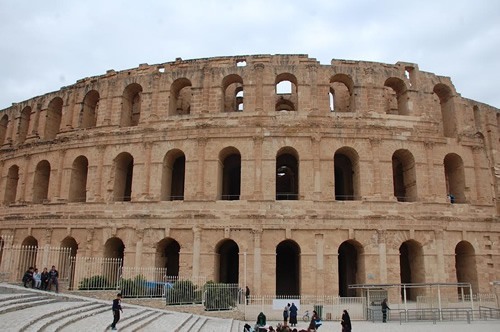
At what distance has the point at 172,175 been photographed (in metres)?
24.1

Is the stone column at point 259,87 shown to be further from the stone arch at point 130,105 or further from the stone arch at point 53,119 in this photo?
the stone arch at point 53,119

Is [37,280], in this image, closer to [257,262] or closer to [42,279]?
[42,279]

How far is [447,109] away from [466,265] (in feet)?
27.9

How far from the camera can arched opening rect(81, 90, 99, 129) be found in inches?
950

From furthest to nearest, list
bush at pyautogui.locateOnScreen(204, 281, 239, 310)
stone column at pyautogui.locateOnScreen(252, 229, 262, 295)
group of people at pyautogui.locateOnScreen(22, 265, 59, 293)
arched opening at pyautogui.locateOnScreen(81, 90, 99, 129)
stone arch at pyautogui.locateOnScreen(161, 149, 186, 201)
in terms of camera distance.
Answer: arched opening at pyautogui.locateOnScreen(81, 90, 99, 129), stone arch at pyautogui.locateOnScreen(161, 149, 186, 201), stone column at pyautogui.locateOnScreen(252, 229, 262, 295), bush at pyautogui.locateOnScreen(204, 281, 239, 310), group of people at pyautogui.locateOnScreen(22, 265, 59, 293)

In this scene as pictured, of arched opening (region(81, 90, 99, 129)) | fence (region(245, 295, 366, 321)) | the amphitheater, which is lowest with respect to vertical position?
fence (region(245, 295, 366, 321))

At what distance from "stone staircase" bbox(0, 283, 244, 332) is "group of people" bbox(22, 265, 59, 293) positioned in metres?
0.88

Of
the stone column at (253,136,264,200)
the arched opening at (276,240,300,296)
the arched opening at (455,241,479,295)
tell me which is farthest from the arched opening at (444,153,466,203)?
the stone column at (253,136,264,200)

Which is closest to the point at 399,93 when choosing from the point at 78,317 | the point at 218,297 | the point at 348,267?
the point at 348,267

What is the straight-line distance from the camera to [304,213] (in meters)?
19.5

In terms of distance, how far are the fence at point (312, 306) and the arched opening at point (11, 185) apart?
17440 millimetres

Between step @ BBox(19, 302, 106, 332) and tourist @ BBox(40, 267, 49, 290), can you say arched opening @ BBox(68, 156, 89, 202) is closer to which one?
tourist @ BBox(40, 267, 49, 290)

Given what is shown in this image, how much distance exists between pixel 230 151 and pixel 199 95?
3.44 meters

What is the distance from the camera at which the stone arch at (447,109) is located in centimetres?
2258
